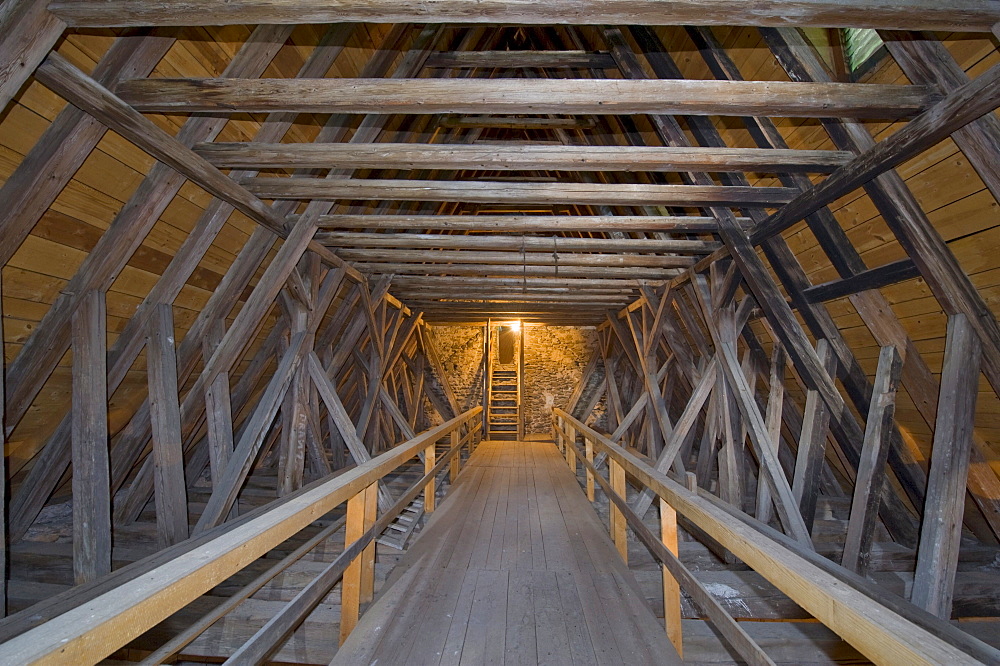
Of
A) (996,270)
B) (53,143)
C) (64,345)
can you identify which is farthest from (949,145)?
(64,345)

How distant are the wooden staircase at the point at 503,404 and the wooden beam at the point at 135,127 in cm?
782

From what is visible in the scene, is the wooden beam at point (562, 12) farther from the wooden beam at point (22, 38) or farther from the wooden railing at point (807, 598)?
the wooden railing at point (807, 598)

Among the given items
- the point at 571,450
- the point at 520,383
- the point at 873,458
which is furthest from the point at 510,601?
the point at 520,383

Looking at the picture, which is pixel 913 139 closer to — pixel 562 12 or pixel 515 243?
pixel 562 12

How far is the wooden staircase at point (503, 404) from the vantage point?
412 inches

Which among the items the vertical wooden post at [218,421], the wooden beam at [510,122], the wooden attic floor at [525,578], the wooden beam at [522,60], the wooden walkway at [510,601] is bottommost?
the wooden attic floor at [525,578]

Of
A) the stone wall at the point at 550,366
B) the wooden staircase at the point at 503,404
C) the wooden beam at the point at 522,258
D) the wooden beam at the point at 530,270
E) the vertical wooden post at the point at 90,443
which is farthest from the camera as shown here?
the stone wall at the point at 550,366

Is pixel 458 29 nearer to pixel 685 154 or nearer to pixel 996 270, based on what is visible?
pixel 685 154

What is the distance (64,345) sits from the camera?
2.96 metres

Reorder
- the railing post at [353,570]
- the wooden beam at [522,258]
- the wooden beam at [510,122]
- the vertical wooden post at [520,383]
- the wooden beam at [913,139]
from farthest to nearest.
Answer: the vertical wooden post at [520,383], the wooden beam at [510,122], the wooden beam at [522,258], the railing post at [353,570], the wooden beam at [913,139]

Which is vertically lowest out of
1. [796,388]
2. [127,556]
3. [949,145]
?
[127,556]

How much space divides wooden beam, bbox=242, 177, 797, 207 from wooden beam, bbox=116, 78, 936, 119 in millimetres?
948

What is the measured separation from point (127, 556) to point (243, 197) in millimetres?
3198

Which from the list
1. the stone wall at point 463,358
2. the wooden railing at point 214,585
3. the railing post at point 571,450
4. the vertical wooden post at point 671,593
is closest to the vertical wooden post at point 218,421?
the wooden railing at point 214,585
